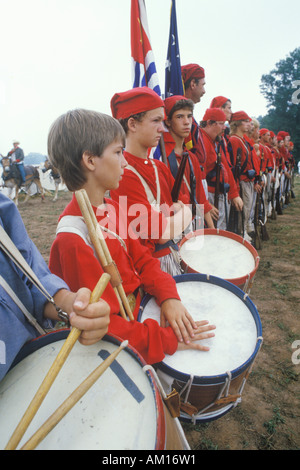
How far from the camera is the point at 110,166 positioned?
1381 millimetres

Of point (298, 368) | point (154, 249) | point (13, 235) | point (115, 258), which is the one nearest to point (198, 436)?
point (298, 368)

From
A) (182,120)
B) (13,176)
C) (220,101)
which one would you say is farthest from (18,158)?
(182,120)

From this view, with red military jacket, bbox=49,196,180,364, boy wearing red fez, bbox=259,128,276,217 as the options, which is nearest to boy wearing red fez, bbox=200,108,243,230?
boy wearing red fez, bbox=259,128,276,217

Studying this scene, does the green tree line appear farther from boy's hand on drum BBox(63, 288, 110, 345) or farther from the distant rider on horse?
boy's hand on drum BBox(63, 288, 110, 345)

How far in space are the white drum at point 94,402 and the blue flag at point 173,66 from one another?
3.44m

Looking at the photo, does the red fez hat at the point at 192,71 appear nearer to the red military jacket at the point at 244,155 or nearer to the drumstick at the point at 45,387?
the red military jacket at the point at 244,155

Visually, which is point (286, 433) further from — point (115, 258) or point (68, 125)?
point (68, 125)

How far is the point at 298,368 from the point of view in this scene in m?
2.58

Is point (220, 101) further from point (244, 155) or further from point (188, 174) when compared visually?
point (188, 174)

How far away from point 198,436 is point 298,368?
52.0 inches

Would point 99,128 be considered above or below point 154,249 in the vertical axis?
above

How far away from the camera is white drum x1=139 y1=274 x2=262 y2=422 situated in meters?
1.18

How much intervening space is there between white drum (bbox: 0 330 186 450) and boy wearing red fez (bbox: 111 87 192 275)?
105 centimetres

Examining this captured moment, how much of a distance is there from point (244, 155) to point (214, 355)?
4841 millimetres
